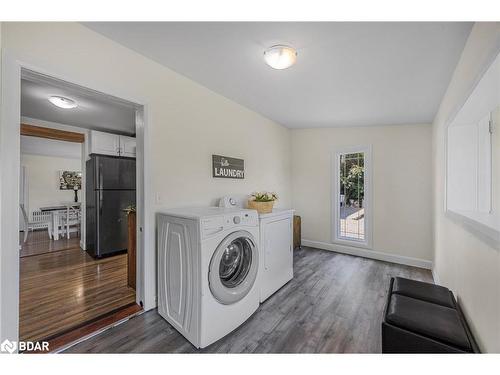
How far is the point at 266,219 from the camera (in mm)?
2264

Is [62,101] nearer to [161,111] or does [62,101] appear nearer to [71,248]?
[161,111]

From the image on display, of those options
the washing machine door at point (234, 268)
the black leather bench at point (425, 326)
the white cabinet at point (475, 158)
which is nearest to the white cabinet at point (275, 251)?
the washing machine door at point (234, 268)

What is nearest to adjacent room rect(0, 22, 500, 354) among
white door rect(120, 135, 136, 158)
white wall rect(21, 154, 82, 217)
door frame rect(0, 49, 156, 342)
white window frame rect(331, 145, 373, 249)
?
door frame rect(0, 49, 156, 342)

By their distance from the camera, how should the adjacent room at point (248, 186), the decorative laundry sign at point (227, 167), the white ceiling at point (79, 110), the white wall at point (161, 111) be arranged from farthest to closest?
the decorative laundry sign at point (227, 167) → the white ceiling at point (79, 110) → the white wall at point (161, 111) → the adjacent room at point (248, 186)

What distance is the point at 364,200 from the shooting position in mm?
3768

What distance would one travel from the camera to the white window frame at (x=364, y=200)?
368cm

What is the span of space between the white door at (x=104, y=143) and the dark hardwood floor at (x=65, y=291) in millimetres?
1848

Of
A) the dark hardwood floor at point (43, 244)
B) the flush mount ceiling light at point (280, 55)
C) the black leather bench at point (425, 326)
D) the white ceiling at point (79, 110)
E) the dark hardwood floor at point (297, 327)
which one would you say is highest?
the white ceiling at point (79, 110)

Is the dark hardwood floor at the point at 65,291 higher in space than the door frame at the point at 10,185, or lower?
lower

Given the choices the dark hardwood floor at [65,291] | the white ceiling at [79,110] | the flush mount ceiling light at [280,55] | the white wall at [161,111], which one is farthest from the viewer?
the white ceiling at [79,110]

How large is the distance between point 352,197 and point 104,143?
181 inches

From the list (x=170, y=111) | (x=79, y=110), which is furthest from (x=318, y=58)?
(x=79, y=110)

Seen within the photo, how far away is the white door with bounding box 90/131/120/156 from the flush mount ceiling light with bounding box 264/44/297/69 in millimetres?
3469

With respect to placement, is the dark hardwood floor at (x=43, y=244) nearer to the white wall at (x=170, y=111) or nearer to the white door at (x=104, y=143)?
the white door at (x=104, y=143)
